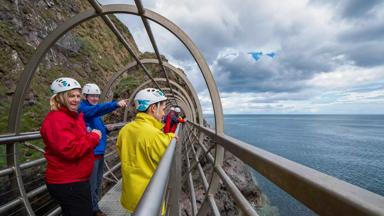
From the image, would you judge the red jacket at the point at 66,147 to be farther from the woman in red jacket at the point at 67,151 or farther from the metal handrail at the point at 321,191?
the metal handrail at the point at 321,191

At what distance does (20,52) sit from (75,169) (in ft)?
43.6

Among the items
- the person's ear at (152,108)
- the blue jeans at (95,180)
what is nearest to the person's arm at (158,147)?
the person's ear at (152,108)

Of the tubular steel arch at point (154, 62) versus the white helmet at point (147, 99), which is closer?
the white helmet at point (147, 99)

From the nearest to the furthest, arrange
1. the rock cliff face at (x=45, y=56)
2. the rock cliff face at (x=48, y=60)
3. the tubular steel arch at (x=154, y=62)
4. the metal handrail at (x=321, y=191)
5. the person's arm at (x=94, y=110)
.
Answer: the metal handrail at (x=321, y=191) < the person's arm at (x=94, y=110) < the tubular steel arch at (x=154, y=62) < the rock cliff face at (x=48, y=60) < the rock cliff face at (x=45, y=56)

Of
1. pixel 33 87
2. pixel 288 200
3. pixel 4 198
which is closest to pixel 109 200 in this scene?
pixel 4 198

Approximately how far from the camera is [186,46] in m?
3.01

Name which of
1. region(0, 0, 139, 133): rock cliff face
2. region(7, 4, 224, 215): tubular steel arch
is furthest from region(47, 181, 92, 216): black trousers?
region(0, 0, 139, 133): rock cliff face

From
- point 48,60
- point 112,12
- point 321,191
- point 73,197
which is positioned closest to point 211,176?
point 73,197

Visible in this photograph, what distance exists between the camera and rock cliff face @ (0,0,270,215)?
11.2 m

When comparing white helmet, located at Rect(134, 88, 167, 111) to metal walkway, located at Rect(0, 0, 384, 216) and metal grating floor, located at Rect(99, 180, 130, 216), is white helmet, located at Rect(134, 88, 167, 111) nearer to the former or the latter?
metal walkway, located at Rect(0, 0, 384, 216)

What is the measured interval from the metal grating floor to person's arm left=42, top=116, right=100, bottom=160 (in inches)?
80.4

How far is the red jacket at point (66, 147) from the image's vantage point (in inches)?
88.4

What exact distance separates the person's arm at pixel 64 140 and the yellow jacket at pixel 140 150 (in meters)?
0.36

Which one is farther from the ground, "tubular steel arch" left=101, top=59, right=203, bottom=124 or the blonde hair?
"tubular steel arch" left=101, top=59, right=203, bottom=124
